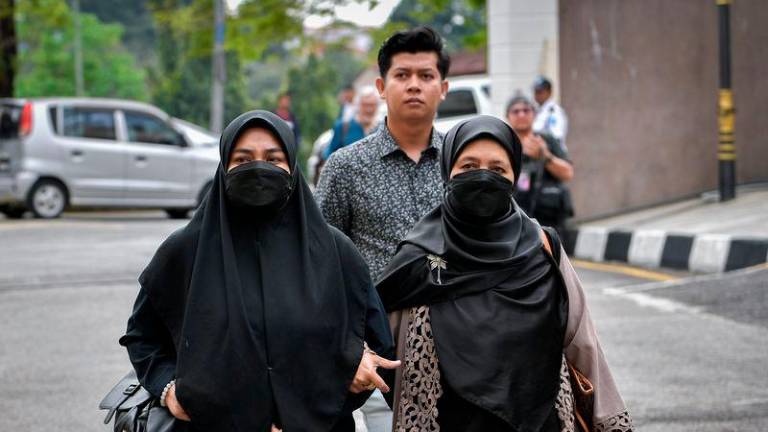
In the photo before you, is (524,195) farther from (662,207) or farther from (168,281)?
(662,207)

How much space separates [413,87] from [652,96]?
11.1m

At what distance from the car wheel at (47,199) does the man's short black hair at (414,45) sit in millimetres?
14349

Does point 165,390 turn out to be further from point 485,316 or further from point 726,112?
point 726,112

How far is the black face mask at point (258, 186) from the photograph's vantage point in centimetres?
343

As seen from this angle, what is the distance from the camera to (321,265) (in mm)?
3445

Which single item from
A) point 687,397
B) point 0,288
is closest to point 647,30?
point 0,288

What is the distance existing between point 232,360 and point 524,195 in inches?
212

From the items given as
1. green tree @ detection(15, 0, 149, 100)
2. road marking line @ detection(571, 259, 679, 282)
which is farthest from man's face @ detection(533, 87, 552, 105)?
green tree @ detection(15, 0, 149, 100)

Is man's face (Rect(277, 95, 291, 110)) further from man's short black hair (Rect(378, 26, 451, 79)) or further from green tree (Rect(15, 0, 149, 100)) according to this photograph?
green tree (Rect(15, 0, 149, 100))

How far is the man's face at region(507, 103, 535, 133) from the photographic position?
338 inches

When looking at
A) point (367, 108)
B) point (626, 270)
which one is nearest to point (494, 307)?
point (367, 108)

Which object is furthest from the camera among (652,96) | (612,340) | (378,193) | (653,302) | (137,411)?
(652,96)

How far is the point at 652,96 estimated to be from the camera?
15125mm

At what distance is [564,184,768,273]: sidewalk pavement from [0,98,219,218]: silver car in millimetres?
6614
